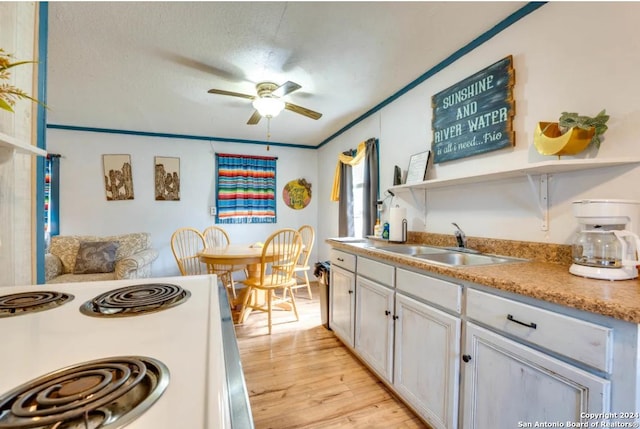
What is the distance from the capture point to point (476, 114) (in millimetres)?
1839

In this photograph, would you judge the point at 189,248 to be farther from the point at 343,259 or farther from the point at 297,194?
the point at 343,259

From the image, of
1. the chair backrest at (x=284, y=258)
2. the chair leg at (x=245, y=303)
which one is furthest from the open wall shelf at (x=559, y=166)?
the chair leg at (x=245, y=303)

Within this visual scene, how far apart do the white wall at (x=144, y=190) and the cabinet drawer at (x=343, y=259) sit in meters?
2.15

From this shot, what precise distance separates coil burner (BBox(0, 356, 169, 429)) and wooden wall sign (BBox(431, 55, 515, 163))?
1.96 m

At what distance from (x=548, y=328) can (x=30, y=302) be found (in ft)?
5.29

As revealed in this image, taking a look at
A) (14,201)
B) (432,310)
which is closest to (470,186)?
(432,310)

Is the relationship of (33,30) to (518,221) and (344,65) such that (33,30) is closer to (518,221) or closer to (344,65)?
(344,65)

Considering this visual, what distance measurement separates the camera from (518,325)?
1013mm

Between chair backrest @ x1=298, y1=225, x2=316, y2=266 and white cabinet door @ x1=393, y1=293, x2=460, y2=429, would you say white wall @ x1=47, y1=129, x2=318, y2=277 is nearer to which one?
chair backrest @ x1=298, y1=225, x2=316, y2=266

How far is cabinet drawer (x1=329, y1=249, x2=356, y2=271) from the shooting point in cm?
219

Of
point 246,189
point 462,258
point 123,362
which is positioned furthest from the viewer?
→ point 246,189

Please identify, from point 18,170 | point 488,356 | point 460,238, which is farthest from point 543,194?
point 18,170

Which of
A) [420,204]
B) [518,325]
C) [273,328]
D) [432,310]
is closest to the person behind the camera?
[518,325]

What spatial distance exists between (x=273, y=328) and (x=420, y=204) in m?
1.82
